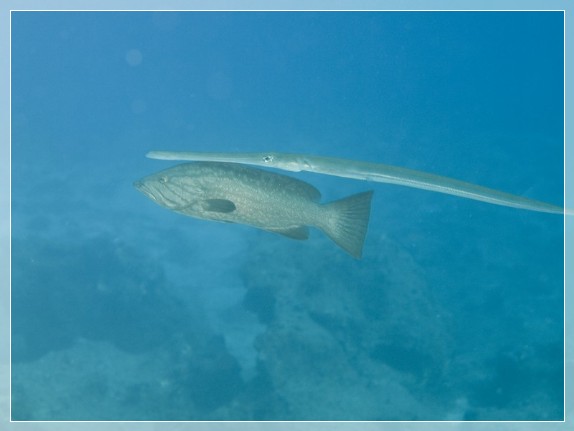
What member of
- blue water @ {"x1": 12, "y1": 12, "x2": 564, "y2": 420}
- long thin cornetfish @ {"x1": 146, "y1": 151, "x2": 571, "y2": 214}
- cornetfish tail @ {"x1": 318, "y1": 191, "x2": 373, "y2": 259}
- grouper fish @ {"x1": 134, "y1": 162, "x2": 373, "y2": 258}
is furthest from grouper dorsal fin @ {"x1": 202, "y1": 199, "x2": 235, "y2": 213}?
blue water @ {"x1": 12, "y1": 12, "x2": 564, "y2": 420}

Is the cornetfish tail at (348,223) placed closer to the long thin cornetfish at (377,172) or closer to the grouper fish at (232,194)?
the grouper fish at (232,194)

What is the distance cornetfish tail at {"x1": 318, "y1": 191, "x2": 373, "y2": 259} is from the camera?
3.85 m

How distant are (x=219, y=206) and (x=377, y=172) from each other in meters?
1.20

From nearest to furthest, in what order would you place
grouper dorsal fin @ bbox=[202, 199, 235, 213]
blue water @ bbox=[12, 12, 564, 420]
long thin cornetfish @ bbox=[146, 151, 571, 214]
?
long thin cornetfish @ bbox=[146, 151, 571, 214]
grouper dorsal fin @ bbox=[202, 199, 235, 213]
blue water @ bbox=[12, 12, 564, 420]

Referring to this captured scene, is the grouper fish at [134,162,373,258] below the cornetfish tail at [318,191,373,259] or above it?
above

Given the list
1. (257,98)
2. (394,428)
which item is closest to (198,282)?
(394,428)

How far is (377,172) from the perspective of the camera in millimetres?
3529

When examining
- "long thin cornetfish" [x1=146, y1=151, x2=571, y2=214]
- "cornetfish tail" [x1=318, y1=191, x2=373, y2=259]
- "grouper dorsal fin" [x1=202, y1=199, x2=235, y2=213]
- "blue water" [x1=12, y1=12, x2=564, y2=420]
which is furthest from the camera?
"blue water" [x1=12, y1=12, x2=564, y2=420]

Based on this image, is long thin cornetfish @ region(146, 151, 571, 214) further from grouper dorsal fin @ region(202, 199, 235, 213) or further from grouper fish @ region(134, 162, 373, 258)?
grouper dorsal fin @ region(202, 199, 235, 213)

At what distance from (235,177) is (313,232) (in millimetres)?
7965

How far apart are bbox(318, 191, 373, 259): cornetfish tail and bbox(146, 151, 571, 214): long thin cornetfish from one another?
0.90 ft

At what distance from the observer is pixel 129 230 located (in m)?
13.6

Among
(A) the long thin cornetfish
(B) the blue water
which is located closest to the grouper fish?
(A) the long thin cornetfish

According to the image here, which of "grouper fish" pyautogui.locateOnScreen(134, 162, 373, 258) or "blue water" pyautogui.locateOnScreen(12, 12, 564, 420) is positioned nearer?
"grouper fish" pyautogui.locateOnScreen(134, 162, 373, 258)
